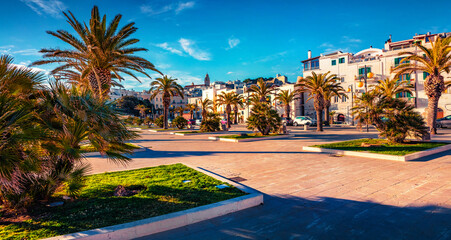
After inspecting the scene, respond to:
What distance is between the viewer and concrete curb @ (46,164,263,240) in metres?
3.20

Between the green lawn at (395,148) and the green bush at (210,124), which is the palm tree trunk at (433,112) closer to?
the green lawn at (395,148)

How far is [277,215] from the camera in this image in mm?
4070

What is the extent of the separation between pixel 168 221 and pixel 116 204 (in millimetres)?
1383

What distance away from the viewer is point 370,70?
146 feet

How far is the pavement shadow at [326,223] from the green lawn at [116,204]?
0.61 meters

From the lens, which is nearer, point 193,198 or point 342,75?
point 193,198

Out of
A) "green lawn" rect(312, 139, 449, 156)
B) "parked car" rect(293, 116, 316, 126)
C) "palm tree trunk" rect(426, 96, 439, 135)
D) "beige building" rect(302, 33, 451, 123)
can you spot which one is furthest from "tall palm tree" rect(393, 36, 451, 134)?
"beige building" rect(302, 33, 451, 123)

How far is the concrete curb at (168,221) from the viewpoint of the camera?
320 centimetres

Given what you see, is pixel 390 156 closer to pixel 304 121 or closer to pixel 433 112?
pixel 433 112

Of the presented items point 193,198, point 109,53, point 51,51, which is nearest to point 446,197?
point 193,198

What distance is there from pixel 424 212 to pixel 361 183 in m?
1.81

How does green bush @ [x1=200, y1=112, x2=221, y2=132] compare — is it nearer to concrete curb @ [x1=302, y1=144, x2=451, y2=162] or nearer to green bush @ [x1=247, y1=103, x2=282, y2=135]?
green bush @ [x1=247, y1=103, x2=282, y2=135]

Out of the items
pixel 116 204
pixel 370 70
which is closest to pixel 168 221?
pixel 116 204

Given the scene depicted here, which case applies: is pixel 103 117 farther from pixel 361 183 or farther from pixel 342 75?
pixel 342 75
